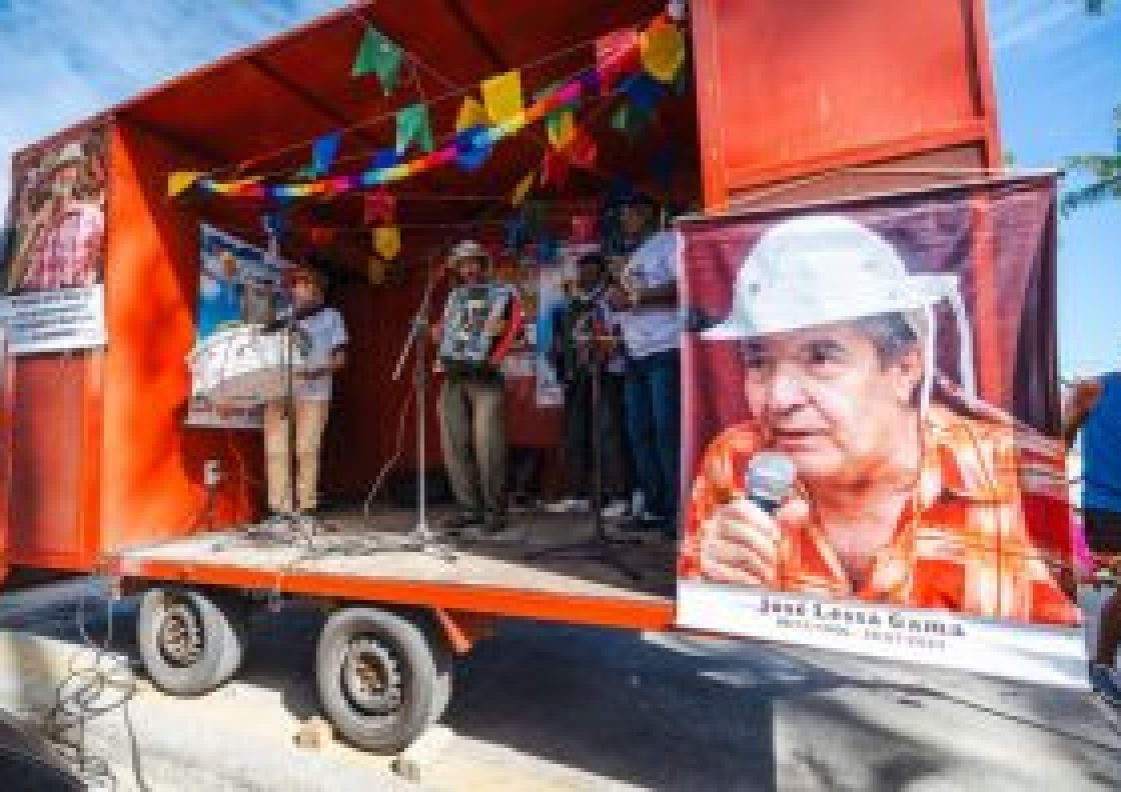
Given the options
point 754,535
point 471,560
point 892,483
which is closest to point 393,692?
point 471,560

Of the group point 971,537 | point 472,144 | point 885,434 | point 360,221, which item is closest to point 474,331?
point 472,144

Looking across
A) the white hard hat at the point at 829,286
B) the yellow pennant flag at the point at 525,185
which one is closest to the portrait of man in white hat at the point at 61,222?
the yellow pennant flag at the point at 525,185

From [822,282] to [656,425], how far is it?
2203 mm

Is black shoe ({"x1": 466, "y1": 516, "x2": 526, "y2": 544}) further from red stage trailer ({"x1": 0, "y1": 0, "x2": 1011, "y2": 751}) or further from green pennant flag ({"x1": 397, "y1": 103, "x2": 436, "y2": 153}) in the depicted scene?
green pennant flag ({"x1": 397, "y1": 103, "x2": 436, "y2": 153})

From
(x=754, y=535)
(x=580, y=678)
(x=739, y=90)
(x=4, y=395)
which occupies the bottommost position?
(x=580, y=678)

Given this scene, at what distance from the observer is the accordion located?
5645 millimetres

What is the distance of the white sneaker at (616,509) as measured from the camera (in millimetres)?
6375

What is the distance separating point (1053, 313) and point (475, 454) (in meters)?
3.86

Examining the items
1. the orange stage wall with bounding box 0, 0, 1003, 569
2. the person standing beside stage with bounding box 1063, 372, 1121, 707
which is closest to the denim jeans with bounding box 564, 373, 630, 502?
the orange stage wall with bounding box 0, 0, 1003, 569

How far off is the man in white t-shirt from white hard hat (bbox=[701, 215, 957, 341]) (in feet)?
13.4

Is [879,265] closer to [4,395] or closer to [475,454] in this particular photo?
[475,454]

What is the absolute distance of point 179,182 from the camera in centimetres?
660

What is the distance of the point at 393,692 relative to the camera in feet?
14.9

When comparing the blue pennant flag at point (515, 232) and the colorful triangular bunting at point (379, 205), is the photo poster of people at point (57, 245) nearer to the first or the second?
the colorful triangular bunting at point (379, 205)
